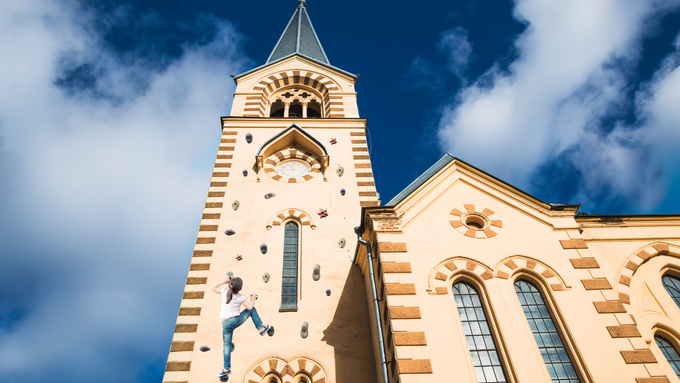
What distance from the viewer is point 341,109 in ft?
79.9

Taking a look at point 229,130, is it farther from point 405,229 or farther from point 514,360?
point 514,360

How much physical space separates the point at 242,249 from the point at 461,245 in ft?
25.1

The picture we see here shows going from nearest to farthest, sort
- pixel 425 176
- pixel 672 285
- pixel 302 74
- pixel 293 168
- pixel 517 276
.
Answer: pixel 517 276 → pixel 672 285 → pixel 425 176 → pixel 293 168 → pixel 302 74

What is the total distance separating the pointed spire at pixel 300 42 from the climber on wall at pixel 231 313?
1914 centimetres

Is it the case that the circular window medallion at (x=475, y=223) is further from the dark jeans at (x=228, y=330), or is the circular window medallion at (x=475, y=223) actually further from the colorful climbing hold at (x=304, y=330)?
the dark jeans at (x=228, y=330)

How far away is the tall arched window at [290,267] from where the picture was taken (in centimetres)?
1514

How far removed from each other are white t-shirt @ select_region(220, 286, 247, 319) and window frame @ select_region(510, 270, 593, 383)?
7.29 m

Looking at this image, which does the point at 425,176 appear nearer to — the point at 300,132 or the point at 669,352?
the point at 300,132

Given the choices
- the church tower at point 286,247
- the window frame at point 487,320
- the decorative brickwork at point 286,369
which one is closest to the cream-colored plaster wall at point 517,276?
the window frame at point 487,320

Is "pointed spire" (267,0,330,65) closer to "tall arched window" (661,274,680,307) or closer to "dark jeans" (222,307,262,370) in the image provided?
"dark jeans" (222,307,262,370)

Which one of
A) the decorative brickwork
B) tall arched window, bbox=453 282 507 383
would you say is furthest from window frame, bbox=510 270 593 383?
the decorative brickwork

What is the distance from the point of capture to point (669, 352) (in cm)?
1228

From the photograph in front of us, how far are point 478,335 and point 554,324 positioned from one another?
1981 millimetres

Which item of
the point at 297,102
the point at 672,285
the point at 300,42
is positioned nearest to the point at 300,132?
the point at 297,102
